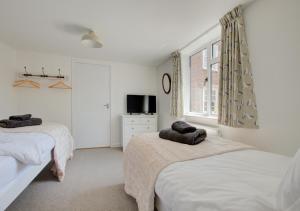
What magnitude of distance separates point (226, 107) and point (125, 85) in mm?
2878

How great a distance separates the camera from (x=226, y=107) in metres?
1.92

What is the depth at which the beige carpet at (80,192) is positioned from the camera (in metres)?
1.67

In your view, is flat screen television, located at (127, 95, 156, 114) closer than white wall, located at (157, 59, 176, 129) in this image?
No

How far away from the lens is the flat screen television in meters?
4.10

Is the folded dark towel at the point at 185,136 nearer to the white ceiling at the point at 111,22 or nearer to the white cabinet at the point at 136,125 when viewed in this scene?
the white ceiling at the point at 111,22

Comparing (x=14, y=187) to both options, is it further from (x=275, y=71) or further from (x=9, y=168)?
(x=275, y=71)

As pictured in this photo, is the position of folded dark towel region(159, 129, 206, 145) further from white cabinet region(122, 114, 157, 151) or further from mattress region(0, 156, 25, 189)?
white cabinet region(122, 114, 157, 151)

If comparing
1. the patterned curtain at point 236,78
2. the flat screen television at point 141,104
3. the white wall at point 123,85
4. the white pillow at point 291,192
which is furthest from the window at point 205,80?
the white pillow at point 291,192

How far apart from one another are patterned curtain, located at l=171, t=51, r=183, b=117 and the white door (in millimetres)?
1754

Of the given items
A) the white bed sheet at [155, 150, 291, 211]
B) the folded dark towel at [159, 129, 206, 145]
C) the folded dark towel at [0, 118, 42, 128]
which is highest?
the folded dark towel at [0, 118, 42, 128]

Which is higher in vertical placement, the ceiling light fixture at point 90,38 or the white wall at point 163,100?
the ceiling light fixture at point 90,38

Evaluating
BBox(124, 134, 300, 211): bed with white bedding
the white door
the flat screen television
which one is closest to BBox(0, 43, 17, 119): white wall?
the white door

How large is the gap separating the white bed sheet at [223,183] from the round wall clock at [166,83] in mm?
2724

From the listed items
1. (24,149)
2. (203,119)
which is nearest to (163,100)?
(203,119)
